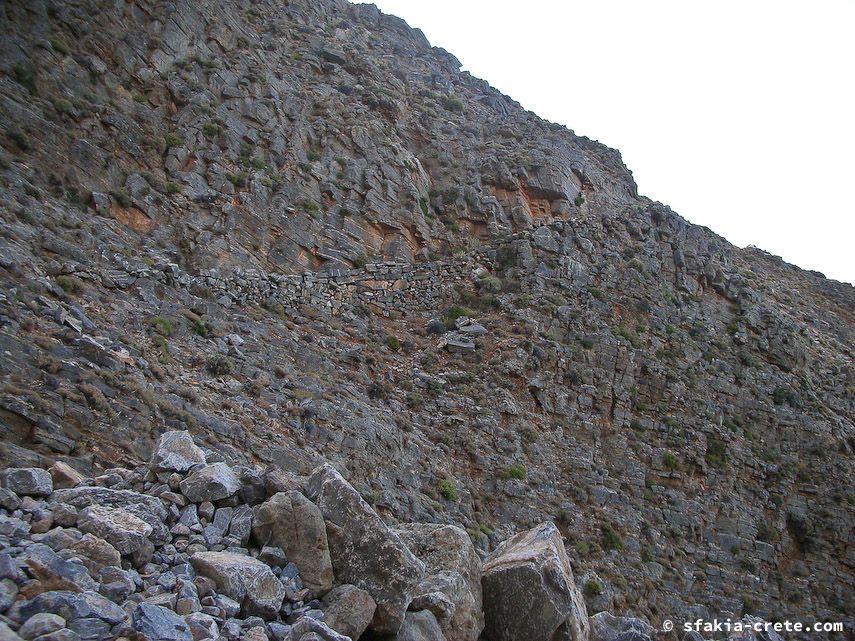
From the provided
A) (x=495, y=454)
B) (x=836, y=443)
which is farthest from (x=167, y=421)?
(x=836, y=443)

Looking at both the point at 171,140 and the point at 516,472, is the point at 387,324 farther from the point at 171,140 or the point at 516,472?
the point at 171,140

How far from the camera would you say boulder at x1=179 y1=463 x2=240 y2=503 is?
7.27m

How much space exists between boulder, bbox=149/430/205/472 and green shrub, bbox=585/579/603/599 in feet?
40.9

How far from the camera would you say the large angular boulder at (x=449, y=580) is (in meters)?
7.35

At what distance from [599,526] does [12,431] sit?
15043 mm

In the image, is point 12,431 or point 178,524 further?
point 12,431

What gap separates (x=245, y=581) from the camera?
6.38 m

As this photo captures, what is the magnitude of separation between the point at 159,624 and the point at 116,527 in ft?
4.15

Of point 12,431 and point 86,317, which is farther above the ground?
point 86,317

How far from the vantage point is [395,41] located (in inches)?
1570

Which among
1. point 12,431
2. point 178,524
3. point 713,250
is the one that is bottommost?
→ point 12,431

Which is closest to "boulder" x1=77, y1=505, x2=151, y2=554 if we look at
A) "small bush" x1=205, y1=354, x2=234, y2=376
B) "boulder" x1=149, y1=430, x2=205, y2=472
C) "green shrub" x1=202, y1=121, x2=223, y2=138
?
"boulder" x1=149, y1=430, x2=205, y2=472

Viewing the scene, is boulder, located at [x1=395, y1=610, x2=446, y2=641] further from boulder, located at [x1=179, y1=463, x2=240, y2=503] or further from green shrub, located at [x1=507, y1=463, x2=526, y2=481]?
green shrub, located at [x1=507, y1=463, x2=526, y2=481]

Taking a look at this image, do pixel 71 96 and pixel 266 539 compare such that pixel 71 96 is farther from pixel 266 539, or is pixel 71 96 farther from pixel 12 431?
pixel 266 539
